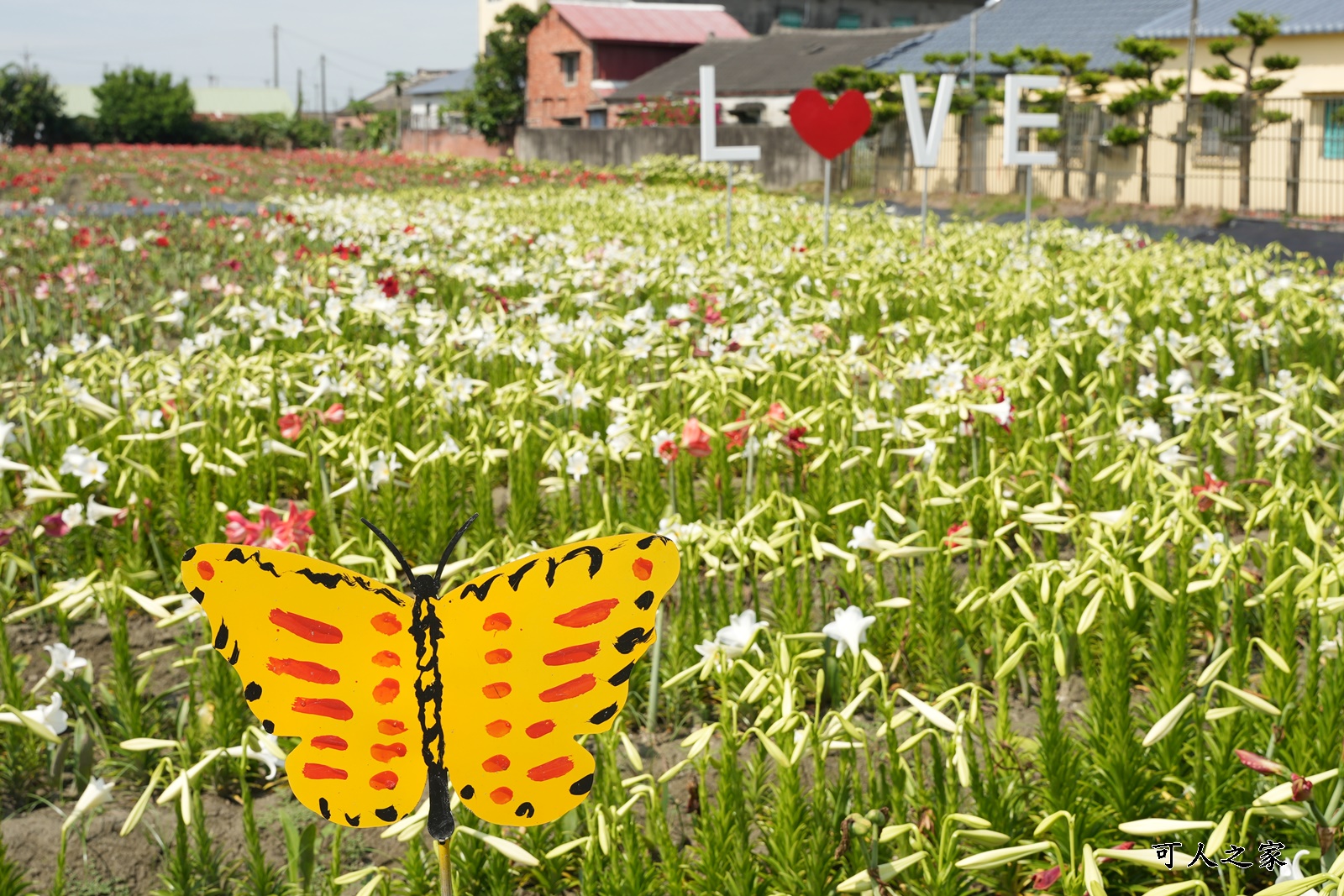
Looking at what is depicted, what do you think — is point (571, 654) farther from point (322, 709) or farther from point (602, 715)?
point (322, 709)

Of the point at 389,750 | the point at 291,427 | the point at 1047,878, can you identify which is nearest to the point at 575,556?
the point at 389,750

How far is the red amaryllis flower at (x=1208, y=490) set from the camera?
3184 millimetres

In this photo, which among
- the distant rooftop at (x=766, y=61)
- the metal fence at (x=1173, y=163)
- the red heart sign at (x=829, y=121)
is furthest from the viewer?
the distant rooftop at (x=766, y=61)

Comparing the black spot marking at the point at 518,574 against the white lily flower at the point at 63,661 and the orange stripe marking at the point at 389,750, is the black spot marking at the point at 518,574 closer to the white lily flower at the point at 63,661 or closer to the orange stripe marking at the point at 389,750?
the orange stripe marking at the point at 389,750

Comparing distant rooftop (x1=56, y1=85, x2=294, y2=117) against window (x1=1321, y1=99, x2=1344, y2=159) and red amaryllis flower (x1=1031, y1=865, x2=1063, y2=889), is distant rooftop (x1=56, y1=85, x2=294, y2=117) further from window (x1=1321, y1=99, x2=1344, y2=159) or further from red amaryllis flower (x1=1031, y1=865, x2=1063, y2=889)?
red amaryllis flower (x1=1031, y1=865, x2=1063, y2=889)

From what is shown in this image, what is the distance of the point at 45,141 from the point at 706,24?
1016 inches

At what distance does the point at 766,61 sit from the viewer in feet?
126

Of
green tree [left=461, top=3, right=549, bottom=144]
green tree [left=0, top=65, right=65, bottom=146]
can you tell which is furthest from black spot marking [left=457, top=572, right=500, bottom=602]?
green tree [left=0, top=65, right=65, bottom=146]

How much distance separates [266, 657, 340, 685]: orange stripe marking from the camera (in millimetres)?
1172

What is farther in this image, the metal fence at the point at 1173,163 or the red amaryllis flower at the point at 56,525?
the metal fence at the point at 1173,163

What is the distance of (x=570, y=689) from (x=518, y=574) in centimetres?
14

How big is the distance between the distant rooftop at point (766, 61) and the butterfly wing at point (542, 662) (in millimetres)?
34187

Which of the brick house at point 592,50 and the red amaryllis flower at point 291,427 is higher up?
the brick house at point 592,50

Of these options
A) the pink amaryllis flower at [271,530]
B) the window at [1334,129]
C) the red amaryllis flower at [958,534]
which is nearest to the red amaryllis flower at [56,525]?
the pink amaryllis flower at [271,530]
